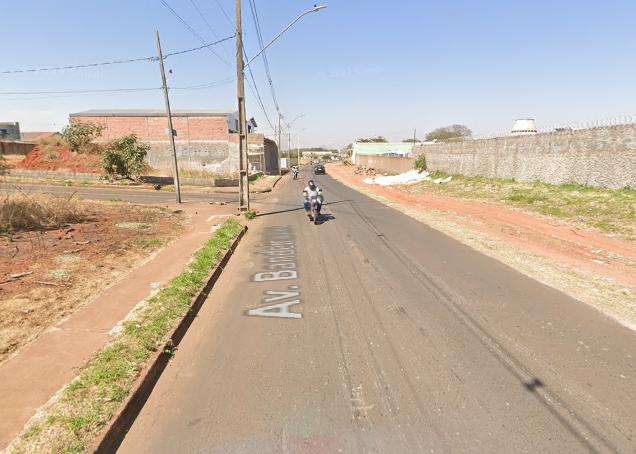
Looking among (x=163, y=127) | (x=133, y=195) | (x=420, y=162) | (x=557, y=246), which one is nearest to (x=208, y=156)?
(x=163, y=127)

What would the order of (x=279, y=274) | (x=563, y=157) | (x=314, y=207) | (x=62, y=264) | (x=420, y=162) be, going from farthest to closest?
(x=420, y=162) → (x=563, y=157) → (x=314, y=207) → (x=279, y=274) → (x=62, y=264)

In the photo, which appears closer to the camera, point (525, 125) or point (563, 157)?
point (563, 157)

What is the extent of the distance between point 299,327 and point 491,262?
5.78m

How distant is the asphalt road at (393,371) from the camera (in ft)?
10.8

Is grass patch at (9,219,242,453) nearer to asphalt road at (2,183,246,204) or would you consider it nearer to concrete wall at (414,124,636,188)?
asphalt road at (2,183,246,204)

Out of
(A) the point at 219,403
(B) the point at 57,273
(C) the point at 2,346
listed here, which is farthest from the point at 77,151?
(A) the point at 219,403

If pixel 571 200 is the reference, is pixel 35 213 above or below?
above

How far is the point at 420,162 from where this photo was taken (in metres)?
40.4

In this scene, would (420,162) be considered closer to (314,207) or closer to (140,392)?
(314,207)

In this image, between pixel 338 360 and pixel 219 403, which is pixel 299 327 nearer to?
pixel 338 360

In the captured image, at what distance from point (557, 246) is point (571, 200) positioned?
766 centimetres

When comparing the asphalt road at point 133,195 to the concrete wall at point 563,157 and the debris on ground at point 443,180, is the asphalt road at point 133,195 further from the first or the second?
the concrete wall at point 563,157

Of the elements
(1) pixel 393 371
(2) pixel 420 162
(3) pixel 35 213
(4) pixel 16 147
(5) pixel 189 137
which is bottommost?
(1) pixel 393 371

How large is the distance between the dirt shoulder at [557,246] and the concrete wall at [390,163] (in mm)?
25771
